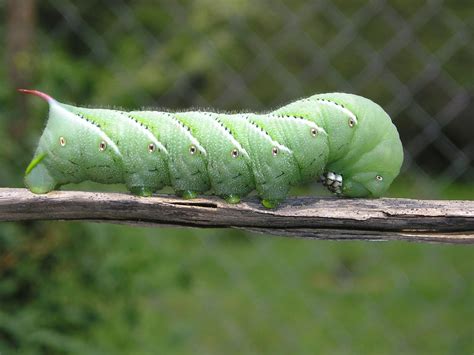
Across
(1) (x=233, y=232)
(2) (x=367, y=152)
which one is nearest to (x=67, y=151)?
(2) (x=367, y=152)

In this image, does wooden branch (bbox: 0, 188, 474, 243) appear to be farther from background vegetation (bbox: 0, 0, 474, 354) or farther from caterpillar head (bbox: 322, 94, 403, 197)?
background vegetation (bbox: 0, 0, 474, 354)

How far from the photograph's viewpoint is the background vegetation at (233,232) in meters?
2.47

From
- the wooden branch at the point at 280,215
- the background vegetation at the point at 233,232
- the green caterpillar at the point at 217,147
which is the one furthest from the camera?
the background vegetation at the point at 233,232

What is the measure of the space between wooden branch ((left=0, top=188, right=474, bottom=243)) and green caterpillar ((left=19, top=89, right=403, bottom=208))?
82 mm

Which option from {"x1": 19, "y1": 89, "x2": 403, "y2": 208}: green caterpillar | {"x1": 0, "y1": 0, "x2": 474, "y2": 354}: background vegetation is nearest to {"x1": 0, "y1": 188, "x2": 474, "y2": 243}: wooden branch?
{"x1": 19, "y1": 89, "x2": 403, "y2": 208}: green caterpillar

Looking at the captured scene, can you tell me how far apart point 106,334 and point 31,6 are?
45.2 inches

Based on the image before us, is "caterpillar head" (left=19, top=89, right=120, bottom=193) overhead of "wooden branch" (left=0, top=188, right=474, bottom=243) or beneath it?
beneath

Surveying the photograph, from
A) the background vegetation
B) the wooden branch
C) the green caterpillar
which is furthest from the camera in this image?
the background vegetation

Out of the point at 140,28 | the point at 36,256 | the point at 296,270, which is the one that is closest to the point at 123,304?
the point at 36,256

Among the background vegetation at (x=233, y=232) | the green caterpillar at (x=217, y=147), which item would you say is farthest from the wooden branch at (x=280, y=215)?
the background vegetation at (x=233, y=232)

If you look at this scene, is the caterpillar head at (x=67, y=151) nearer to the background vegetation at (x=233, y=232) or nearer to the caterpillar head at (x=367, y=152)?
the caterpillar head at (x=367, y=152)

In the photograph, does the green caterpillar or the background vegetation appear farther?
the background vegetation

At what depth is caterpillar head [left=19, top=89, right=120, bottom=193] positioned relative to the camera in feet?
5.25

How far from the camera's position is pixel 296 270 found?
457 cm
